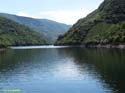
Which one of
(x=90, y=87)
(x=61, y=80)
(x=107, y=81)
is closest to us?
(x=90, y=87)

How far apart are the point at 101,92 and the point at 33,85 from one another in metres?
21.0

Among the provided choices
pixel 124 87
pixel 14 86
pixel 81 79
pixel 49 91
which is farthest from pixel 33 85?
pixel 124 87

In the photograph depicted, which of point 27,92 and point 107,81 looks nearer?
point 27,92

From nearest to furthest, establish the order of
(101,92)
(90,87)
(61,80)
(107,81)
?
(101,92) → (90,87) → (107,81) → (61,80)

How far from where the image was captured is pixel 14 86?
90.8 meters

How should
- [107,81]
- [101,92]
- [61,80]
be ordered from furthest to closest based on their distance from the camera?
[61,80] → [107,81] → [101,92]

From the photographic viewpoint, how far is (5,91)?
81.7m

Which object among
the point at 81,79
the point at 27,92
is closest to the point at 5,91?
the point at 27,92

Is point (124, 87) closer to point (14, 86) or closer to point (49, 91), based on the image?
point (49, 91)

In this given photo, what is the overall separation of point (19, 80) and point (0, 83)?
26.3 ft

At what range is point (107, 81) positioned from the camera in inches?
3755

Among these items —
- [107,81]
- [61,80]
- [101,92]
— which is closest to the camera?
[101,92]

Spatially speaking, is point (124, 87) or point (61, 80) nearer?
point (124, 87)

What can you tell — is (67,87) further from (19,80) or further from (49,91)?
(19,80)
